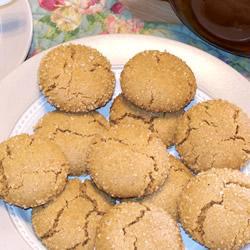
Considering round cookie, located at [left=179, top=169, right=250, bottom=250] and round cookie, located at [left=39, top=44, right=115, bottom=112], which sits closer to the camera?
round cookie, located at [left=179, top=169, right=250, bottom=250]

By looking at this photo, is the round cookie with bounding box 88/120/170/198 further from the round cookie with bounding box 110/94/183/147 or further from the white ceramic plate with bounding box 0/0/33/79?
the white ceramic plate with bounding box 0/0/33/79

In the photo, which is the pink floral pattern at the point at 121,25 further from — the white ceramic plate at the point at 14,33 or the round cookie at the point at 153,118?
the round cookie at the point at 153,118

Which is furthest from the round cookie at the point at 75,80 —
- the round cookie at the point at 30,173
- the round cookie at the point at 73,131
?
the round cookie at the point at 30,173

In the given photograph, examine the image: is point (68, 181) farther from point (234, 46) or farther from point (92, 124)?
point (234, 46)

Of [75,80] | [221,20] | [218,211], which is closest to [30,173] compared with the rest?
[75,80]

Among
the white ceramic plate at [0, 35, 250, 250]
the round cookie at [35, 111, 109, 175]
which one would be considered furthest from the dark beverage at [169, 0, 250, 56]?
the round cookie at [35, 111, 109, 175]

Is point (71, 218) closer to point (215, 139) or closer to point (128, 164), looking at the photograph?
point (128, 164)
